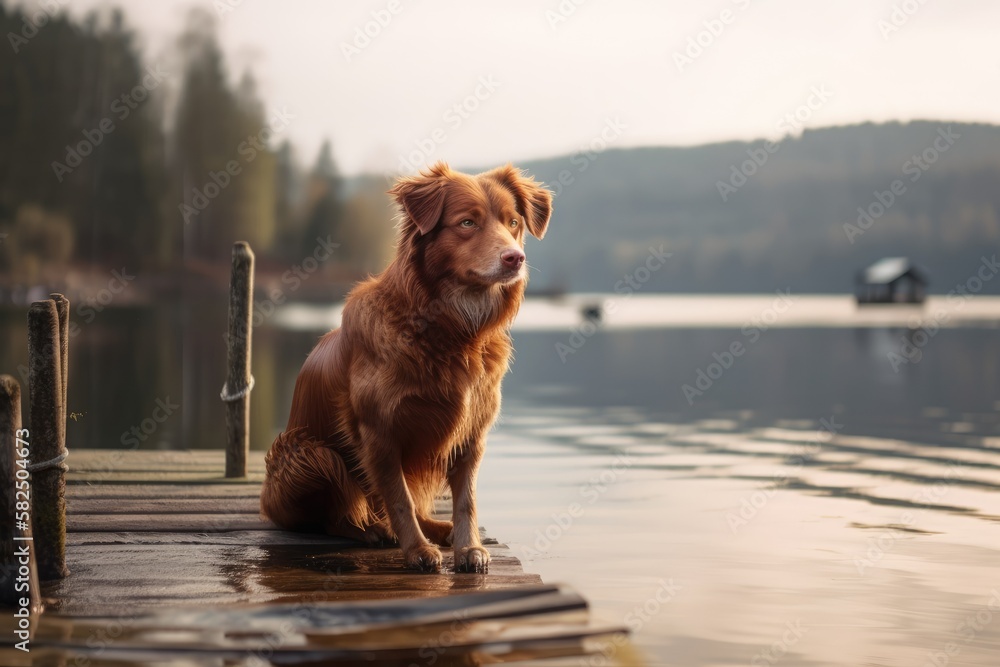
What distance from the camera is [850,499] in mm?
10391

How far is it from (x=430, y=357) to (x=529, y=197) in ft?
3.14

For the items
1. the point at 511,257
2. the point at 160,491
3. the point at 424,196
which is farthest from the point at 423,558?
the point at 160,491

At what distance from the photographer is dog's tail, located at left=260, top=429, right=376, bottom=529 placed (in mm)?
5863

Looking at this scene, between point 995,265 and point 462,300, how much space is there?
177m

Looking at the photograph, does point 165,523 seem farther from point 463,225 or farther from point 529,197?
point 529,197

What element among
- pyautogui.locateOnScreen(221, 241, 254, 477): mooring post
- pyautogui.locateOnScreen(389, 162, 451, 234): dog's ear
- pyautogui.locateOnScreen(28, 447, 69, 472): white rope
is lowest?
pyautogui.locateOnScreen(28, 447, 69, 472): white rope

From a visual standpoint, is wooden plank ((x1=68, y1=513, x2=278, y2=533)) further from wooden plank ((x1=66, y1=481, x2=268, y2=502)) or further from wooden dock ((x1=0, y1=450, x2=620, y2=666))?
wooden plank ((x1=66, y1=481, x2=268, y2=502))

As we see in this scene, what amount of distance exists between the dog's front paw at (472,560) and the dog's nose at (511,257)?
1.41 metres

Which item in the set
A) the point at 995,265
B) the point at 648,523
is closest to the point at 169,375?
the point at 648,523

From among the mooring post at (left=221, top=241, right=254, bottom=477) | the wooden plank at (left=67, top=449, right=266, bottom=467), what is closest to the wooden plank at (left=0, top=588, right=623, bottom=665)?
the mooring post at (left=221, top=241, right=254, bottom=477)

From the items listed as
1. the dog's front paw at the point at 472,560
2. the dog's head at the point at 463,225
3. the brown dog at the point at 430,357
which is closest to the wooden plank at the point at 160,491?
the brown dog at the point at 430,357

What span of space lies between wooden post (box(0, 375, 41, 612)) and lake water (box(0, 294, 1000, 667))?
232 centimetres

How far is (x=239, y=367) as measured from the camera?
823cm

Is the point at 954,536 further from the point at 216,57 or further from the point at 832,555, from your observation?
the point at 216,57
